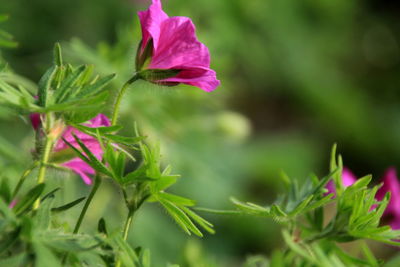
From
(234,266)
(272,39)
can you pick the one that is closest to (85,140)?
(234,266)

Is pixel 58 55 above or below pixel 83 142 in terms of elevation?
above

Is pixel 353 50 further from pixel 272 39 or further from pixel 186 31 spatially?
pixel 186 31

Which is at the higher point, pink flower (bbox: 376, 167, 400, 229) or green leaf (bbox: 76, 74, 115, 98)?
green leaf (bbox: 76, 74, 115, 98)

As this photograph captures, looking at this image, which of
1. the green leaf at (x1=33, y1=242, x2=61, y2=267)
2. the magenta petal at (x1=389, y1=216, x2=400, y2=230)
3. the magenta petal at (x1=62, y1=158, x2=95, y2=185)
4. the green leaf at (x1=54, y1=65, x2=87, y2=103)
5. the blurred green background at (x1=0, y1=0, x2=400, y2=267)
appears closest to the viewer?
the green leaf at (x1=33, y1=242, x2=61, y2=267)

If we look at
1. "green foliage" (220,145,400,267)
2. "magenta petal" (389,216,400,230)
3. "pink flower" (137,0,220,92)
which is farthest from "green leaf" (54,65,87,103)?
"magenta petal" (389,216,400,230)

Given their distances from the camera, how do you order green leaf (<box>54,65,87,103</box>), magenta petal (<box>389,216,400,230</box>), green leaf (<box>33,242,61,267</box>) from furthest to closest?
magenta petal (<box>389,216,400,230</box>), green leaf (<box>54,65,87,103</box>), green leaf (<box>33,242,61,267</box>)

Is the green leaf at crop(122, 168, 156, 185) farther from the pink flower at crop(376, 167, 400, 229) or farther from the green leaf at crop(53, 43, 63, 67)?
the pink flower at crop(376, 167, 400, 229)

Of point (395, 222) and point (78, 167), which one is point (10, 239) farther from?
point (395, 222)

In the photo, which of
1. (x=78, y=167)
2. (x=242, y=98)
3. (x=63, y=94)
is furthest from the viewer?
(x=242, y=98)

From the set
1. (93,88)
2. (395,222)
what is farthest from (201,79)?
(395,222)
